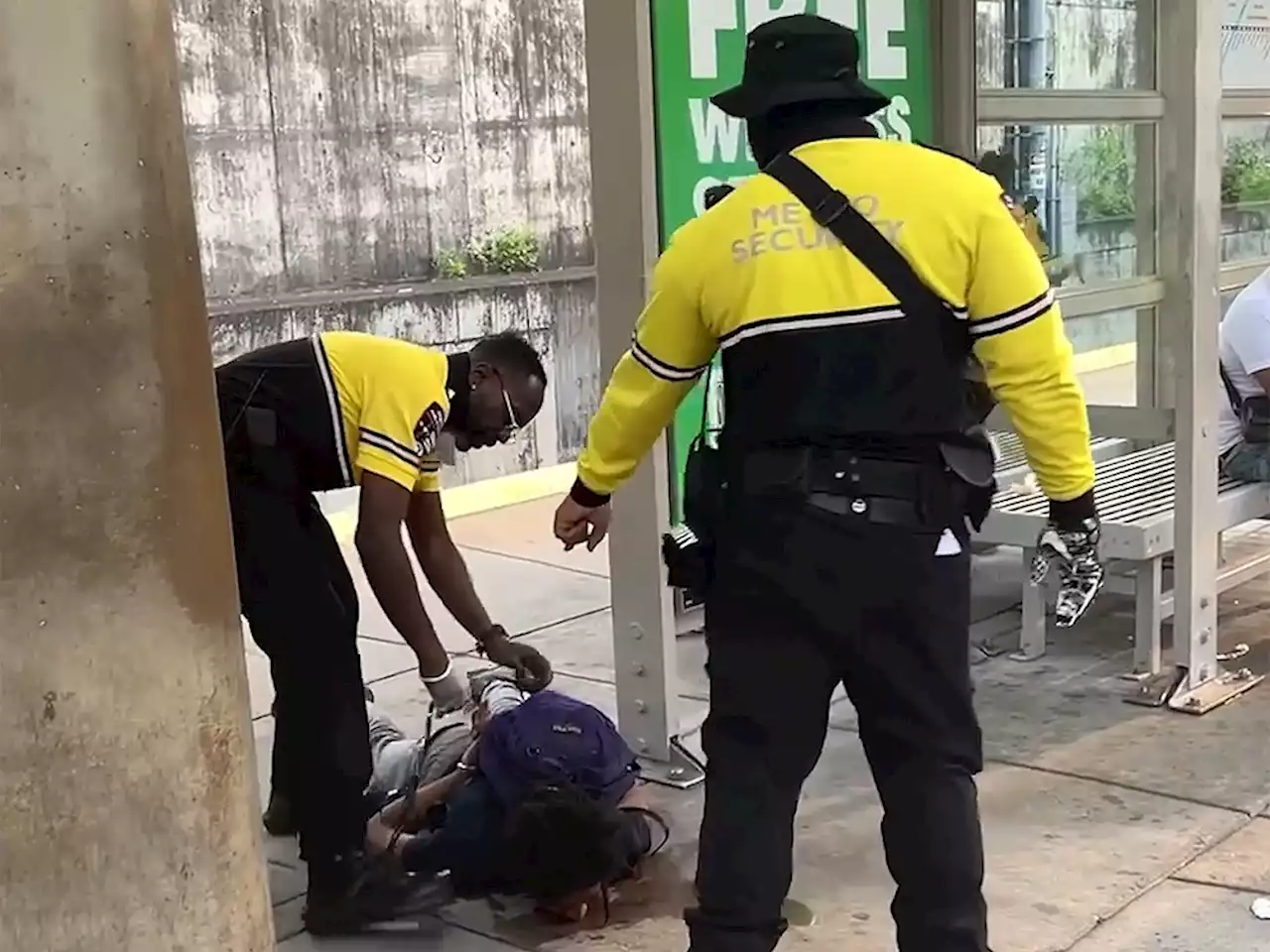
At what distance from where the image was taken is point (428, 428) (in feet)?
A: 12.1

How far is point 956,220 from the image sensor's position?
282cm

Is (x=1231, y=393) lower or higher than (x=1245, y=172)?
lower

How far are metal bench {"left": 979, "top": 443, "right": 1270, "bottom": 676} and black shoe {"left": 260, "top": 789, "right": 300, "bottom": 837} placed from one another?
2.42 meters

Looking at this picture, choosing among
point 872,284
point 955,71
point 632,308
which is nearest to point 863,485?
point 872,284

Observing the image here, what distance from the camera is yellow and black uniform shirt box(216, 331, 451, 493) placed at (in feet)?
12.0

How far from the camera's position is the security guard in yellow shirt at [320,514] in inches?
144

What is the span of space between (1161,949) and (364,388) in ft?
6.95

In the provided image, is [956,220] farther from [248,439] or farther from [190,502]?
[248,439]

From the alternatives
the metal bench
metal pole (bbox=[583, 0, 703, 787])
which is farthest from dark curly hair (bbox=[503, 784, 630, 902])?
the metal bench

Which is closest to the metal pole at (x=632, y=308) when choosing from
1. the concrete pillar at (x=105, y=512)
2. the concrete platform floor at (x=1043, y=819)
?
the concrete platform floor at (x=1043, y=819)

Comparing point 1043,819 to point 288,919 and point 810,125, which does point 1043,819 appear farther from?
point 810,125

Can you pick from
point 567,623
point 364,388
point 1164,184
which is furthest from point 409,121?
point 364,388

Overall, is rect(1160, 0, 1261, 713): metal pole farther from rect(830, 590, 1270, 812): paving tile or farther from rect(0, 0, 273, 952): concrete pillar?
rect(0, 0, 273, 952): concrete pillar

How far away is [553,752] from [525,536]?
4.41 m
